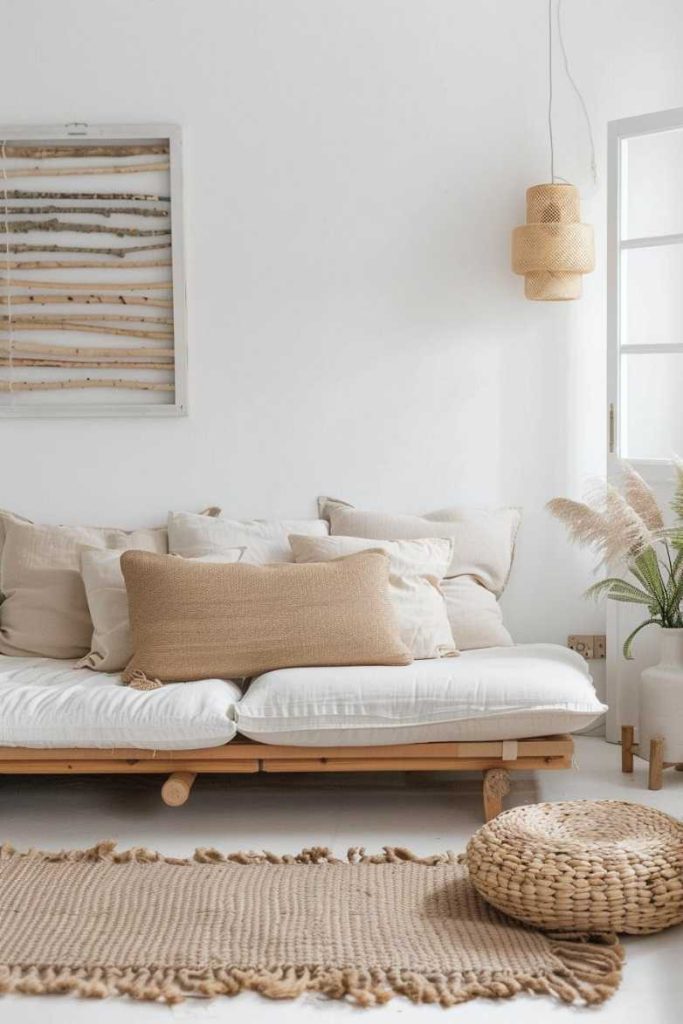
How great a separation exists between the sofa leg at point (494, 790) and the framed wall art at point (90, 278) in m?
1.85

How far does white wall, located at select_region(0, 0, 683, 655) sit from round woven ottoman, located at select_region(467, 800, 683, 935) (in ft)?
6.05

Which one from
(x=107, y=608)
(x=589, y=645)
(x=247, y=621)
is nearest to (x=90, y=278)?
(x=107, y=608)

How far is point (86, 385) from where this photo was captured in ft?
15.2

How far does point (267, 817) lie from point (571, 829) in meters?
1.05

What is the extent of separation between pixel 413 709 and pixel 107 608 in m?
1.13

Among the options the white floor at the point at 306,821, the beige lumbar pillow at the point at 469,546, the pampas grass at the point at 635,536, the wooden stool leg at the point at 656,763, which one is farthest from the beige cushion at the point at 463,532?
the wooden stool leg at the point at 656,763

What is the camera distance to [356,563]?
388 cm

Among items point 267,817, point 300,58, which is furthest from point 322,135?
point 267,817

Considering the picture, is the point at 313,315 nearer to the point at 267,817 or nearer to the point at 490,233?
the point at 490,233

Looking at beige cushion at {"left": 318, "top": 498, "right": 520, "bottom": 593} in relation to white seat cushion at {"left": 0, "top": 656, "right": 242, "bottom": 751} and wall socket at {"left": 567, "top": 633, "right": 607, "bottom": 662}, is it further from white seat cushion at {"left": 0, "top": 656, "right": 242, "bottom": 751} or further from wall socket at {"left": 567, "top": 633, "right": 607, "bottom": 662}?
white seat cushion at {"left": 0, "top": 656, "right": 242, "bottom": 751}

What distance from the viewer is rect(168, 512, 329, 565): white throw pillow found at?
429cm

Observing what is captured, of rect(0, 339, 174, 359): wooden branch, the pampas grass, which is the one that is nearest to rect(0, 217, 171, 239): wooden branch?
rect(0, 339, 174, 359): wooden branch

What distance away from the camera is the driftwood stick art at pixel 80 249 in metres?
4.60

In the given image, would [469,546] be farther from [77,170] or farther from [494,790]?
[77,170]
